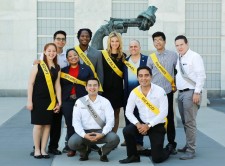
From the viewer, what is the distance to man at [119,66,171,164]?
22.1 ft

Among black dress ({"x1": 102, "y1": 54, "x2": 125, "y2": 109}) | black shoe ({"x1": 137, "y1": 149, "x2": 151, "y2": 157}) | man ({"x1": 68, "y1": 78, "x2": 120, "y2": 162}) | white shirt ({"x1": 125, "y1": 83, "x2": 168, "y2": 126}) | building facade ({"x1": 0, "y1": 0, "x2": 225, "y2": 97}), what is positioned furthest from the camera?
building facade ({"x1": 0, "y1": 0, "x2": 225, "y2": 97})

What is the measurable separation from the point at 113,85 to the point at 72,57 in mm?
856

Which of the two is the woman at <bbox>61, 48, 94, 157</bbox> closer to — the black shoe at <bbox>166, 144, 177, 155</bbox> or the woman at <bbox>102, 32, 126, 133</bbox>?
the woman at <bbox>102, 32, 126, 133</bbox>

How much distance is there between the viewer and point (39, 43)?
62.9 feet

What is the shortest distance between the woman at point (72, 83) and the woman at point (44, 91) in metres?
0.11

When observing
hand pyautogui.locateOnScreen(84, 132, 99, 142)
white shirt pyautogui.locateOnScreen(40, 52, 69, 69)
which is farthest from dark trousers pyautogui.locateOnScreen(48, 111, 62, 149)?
hand pyautogui.locateOnScreen(84, 132, 99, 142)

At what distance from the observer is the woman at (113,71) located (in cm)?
731

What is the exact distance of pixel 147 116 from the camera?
6871 mm

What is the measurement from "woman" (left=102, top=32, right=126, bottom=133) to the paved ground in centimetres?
86

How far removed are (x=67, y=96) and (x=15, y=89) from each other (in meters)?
12.4

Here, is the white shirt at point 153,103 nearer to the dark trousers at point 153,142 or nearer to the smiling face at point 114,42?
the dark trousers at point 153,142

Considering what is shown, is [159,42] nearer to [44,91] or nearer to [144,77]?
[144,77]

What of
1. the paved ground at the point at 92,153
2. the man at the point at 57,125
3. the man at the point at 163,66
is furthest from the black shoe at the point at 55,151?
the man at the point at 163,66

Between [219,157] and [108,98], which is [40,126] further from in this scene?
[219,157]
